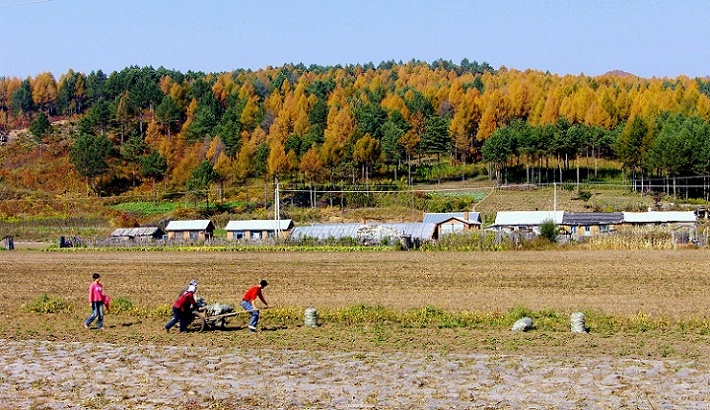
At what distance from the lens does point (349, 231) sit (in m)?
70.9

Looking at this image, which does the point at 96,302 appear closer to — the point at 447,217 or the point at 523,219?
the point at 447,217

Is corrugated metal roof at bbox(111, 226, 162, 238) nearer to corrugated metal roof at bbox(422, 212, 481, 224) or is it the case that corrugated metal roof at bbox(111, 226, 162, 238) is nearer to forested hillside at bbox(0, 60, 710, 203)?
forested hillside at bbox(0, 60, 710, 203)

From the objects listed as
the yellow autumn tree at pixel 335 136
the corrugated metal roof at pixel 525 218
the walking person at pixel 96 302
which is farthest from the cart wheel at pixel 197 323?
the yellow autumn tree at pixel 335 136

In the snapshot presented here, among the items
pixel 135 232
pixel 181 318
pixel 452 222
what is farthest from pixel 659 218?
pixel 181 318

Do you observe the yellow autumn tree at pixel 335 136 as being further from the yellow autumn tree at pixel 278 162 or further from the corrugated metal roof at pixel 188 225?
the corrugated metal roof at pixel 188 225

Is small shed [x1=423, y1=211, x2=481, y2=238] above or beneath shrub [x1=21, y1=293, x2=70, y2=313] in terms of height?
above

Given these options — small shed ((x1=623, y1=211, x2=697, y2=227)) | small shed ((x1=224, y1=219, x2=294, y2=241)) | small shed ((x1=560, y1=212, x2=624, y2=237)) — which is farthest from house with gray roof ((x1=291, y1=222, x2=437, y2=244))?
small shed ((x1=623, y1=211, x2=697, y2=227))

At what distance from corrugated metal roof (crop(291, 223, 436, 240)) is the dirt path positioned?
5196 centimetres

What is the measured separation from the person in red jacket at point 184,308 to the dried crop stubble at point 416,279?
5.63 m

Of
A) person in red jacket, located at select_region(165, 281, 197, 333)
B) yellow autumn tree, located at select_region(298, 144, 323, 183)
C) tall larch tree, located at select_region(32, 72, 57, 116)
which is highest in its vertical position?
tall larch tree, located at select_region(32, 72, 57, 116)

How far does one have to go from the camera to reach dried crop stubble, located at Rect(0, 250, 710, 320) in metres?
26.3

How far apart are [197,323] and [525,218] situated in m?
57.6

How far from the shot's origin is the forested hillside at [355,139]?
4139 inches

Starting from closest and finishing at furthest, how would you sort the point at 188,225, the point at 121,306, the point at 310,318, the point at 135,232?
the point at 310,318 → the point at 121,306 → the point at 135,232 → the point at 188,225
